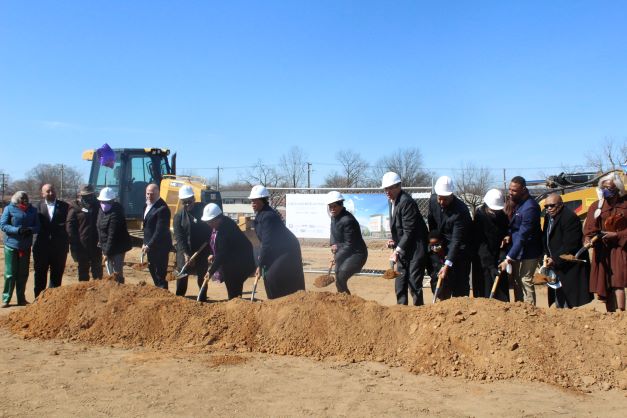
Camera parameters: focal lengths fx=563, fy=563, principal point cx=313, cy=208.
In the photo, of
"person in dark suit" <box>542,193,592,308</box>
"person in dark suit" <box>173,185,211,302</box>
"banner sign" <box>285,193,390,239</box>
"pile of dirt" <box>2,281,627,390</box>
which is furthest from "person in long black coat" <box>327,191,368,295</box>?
"banner sign" <box>285,193,390,239</box>

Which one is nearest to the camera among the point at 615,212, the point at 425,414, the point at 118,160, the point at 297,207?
the point at 425,414

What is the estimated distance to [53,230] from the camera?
8.32m

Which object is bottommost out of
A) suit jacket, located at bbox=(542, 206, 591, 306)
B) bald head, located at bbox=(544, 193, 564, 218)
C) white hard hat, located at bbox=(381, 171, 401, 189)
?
suit jacket, located at bbox=(542, 206, 591, 306)

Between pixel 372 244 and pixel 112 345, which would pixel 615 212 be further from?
pixel 372 244

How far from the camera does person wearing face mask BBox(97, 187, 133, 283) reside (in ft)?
25.3

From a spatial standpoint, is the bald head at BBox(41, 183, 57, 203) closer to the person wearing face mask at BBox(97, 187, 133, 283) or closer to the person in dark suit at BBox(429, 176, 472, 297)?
the person wearing face mask at BBox(97, 187, 133, 283)

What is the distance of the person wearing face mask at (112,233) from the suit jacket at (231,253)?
1.68 metres

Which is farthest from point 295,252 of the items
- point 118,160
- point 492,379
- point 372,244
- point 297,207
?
point 372,244

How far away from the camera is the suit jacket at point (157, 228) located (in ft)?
24.6

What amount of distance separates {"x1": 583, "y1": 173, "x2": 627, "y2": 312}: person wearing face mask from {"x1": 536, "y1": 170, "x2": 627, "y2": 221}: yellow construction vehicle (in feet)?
16.4

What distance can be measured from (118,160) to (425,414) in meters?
12.4

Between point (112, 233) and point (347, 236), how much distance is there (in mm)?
3313

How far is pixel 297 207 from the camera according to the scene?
12.6 metres

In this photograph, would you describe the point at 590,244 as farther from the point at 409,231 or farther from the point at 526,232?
the point at 409,231
